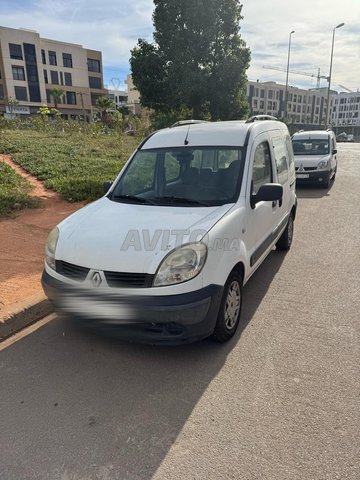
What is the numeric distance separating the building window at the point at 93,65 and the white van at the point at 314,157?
69235mm

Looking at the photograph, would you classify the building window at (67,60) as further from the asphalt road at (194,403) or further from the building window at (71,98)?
the asphalt road at (194,403)

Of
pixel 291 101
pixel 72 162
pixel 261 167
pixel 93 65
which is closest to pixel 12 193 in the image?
pixel 72 162

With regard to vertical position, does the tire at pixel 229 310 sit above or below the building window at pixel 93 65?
below

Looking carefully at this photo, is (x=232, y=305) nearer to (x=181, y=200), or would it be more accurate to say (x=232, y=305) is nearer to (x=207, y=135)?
(x=181, y=200)

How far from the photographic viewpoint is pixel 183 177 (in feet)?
12.9

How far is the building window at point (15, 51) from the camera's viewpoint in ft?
196

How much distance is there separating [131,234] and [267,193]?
59.4 inches

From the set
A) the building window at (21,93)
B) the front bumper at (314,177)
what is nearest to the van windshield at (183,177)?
the front bumper at (314,177)

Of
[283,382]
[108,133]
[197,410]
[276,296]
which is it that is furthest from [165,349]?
[108,133]

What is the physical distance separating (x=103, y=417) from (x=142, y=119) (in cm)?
1868

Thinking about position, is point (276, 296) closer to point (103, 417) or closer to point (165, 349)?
point (165, 349)

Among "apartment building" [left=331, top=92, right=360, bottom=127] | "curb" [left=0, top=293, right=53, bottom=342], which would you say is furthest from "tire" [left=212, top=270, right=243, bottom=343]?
"apartment building" [left=331, top=92, right=360, bottom=127]

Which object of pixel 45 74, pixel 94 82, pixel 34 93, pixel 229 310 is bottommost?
pixel 229 310

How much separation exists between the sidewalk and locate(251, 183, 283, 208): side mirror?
2.51 metres
